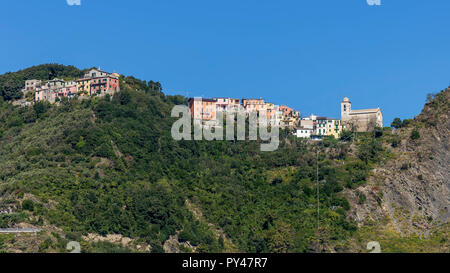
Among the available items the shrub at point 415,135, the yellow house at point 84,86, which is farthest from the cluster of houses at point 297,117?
the yellow house at point 84,86

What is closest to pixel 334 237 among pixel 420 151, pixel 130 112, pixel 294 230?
pixel 294 230

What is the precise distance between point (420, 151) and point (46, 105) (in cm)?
4715

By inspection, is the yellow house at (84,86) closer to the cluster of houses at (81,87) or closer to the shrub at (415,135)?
the cluster of houses at (81,87)

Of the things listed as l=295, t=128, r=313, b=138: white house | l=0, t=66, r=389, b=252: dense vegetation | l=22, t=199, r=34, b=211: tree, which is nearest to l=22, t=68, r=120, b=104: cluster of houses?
l=0, t=66, r=389, b=252: dense vegetation

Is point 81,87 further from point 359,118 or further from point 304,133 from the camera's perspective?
point 359,118

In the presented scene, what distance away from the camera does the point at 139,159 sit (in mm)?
82312

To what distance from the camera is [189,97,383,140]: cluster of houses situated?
3839 inches

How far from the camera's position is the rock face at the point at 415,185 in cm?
7531

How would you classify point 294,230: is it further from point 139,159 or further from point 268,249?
point 139,159

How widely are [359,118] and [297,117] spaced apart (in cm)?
1036

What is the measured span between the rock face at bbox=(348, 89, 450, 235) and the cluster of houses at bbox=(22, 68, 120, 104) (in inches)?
1467

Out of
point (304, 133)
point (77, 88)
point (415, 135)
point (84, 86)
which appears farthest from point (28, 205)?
point (304, 133)
